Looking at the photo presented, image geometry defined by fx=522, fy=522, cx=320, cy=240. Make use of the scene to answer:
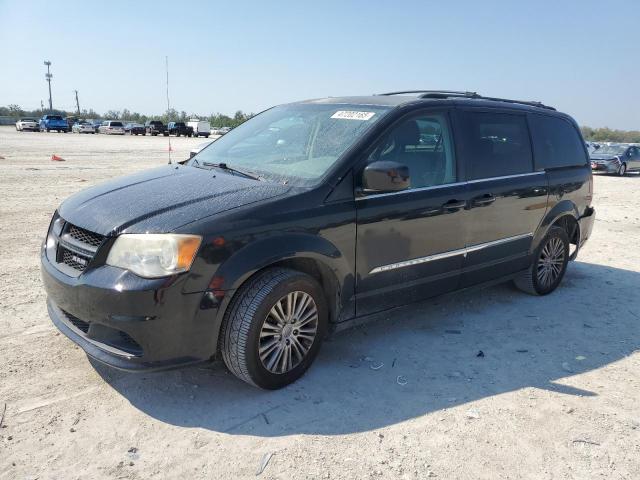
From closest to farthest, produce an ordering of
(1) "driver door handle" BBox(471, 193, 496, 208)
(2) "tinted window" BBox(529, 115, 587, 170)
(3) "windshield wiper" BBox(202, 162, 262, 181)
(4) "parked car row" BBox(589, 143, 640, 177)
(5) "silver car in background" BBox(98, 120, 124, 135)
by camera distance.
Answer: (3) "windshield wiper" BBox(202, 162, 262, 181) → (1) "driver door handle" BBox(471, 193, 496, 208) → (2) "tinted window" BBox(529, 115, 587, 170) → (4) "parked car row" BBox(589, 143, 640, 177) → (5) "silver car in background" BBox(98, 120, 124, 135)

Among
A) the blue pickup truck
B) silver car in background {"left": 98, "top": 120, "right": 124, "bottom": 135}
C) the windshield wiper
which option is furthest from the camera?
silver car in background {"left": 98, "top": 120, "right": 124, "bottom": 135}

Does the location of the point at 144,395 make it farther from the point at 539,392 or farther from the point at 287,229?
the point at 539,392

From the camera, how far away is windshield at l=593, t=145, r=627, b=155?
2262cm

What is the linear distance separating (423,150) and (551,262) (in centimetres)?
233

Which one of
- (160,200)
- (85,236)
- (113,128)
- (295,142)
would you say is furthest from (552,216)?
(113,128)

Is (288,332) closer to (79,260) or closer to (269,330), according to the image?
(269,330)

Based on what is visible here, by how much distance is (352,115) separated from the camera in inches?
157

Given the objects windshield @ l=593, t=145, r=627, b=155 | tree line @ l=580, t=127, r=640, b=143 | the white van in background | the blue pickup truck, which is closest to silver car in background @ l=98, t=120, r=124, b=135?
the blue pickup truck

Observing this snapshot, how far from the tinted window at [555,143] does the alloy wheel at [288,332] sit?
9.86ft

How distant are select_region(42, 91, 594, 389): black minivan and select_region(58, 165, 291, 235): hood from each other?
0.05 ft

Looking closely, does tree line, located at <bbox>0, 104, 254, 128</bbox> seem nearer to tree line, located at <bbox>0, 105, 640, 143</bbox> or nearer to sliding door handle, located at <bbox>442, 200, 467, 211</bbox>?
tree line, located at <bbox>0, 105, 640, 143</bbox>

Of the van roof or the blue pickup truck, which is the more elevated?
the blue pickup truck

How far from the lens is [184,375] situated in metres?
3.51

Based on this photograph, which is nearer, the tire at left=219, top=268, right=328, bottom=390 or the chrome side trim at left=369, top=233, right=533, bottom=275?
the tire at left=219, top=268, right=328, bottom=390
